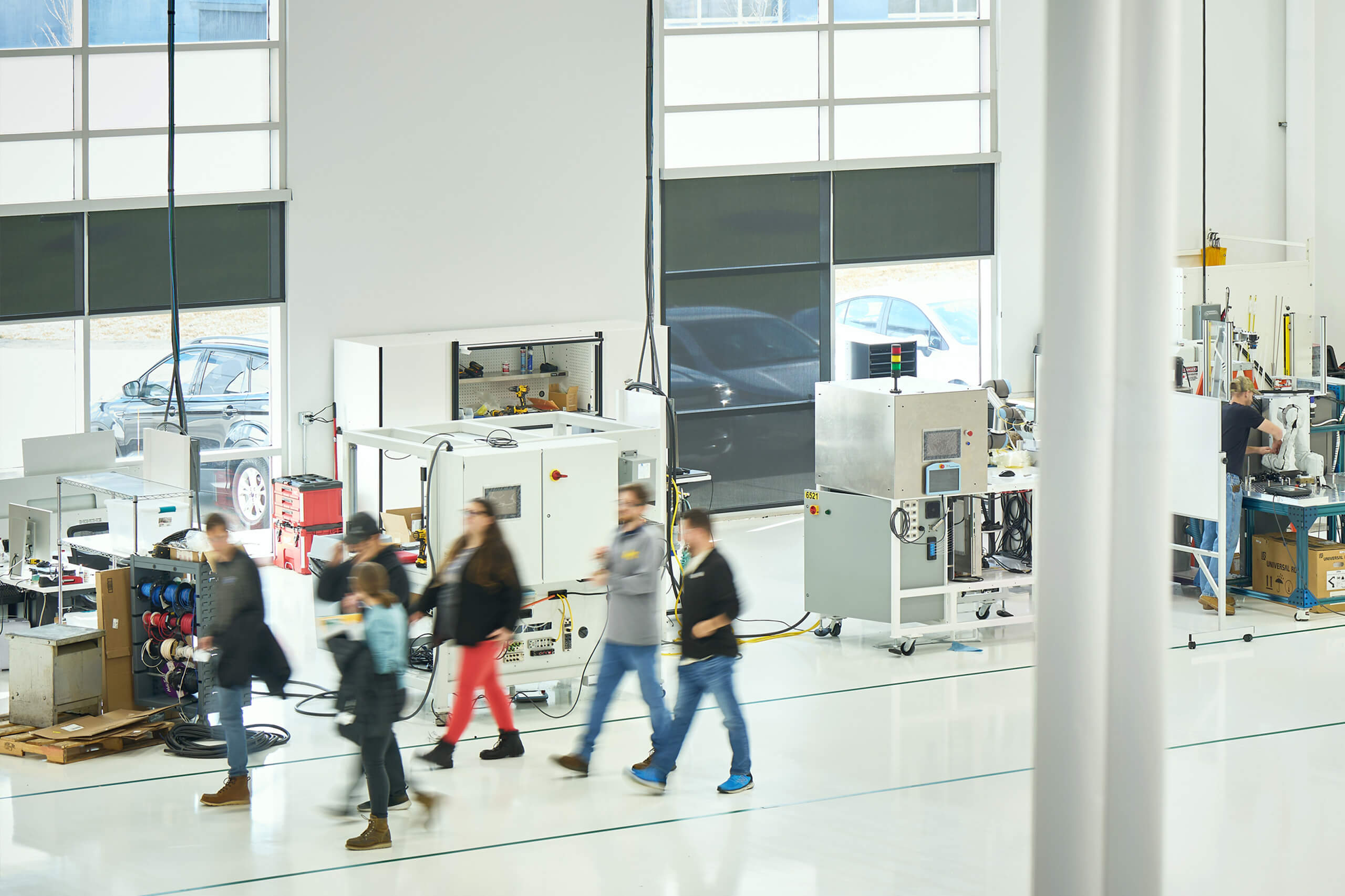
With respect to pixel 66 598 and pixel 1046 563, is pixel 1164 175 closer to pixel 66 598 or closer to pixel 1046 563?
pixel 1046 563

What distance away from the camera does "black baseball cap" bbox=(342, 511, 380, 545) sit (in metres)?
6.77

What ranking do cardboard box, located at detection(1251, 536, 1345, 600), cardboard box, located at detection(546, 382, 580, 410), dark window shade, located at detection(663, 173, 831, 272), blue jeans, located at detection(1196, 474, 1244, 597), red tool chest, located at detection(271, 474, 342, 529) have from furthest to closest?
dark window shade, located at detection(663, 173, 831, 272) < cardboard box, located at detection(546, 382, 580, 410) < red tool chest, located at detection(271, 474, 342, 529) < cardboard box, located at detection(1251, 536, 1345, 600) < blue jeans, located at detection(1196, 474, 1244, 597)

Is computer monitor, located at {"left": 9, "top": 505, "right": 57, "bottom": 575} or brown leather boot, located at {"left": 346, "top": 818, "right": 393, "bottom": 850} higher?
computer monitor, located at {"left": 9, "top": 505, "right": 57, "bottom": 575}

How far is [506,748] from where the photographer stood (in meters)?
7.37

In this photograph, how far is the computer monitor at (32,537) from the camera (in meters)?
8.95

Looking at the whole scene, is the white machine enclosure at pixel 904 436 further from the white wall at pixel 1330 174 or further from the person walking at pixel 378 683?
the white wall at pixel 1330 174

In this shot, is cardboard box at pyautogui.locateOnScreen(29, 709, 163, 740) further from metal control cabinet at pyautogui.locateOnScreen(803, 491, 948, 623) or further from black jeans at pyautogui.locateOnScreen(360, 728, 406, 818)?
metal control cabinet at pyautogui.locateOnScreen(803, 491, 948, 623)

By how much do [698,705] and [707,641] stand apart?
345 millimetres

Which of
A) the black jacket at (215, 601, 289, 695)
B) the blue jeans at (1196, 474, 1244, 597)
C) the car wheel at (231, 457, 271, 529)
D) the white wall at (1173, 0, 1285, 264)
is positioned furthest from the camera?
the white wall at (1173, 0, 1285, 264)

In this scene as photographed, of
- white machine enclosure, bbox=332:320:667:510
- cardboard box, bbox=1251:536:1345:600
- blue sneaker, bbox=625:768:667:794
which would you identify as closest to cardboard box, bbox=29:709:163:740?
blue sneaker, bbox=625:768:667:794

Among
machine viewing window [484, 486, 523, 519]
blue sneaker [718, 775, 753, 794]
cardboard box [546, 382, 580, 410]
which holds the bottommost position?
blue sneaker [718, 775, 753, 794]

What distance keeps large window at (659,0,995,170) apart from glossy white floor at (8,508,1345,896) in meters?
6.05

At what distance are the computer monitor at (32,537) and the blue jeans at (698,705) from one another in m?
4.32

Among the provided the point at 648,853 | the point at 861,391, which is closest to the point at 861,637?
the point at 861,391
